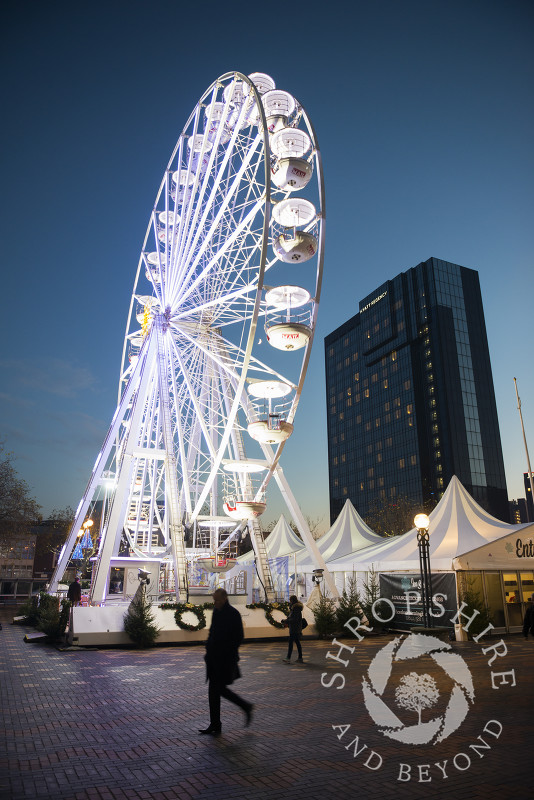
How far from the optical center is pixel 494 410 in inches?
3903

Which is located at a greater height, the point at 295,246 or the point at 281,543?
the point at 295,246

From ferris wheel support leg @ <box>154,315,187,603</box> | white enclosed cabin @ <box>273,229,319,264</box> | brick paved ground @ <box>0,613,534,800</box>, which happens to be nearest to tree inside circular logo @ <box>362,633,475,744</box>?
brick paved ground @ <box>0,613,534,800</box>

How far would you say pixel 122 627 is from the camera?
17781 millimetres

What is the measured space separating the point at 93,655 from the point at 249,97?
67.3 feet

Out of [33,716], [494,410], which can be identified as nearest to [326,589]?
[33,716]

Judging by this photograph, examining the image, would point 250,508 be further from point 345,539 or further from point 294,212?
point 294,212

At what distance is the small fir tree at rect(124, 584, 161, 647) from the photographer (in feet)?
57.2

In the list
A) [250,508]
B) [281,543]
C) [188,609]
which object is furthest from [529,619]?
[281,543]

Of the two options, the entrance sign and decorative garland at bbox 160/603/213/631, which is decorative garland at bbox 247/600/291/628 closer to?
decorative garland at bbox 160/603/213/631

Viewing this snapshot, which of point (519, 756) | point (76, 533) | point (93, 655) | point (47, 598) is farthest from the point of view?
point (76, 533)

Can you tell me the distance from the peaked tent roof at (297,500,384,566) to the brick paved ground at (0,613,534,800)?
17.4 metres

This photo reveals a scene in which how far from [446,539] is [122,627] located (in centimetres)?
1333

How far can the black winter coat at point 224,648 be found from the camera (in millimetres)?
7148

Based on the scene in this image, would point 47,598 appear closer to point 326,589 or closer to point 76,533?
Answer: point 76,533
